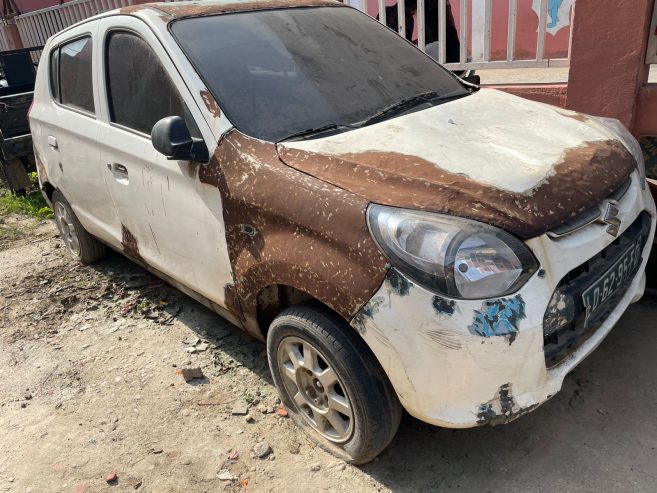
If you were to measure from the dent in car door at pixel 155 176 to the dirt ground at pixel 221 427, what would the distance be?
54cm

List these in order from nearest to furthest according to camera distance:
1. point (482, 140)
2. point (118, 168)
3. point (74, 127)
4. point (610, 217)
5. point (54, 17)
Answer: point (610, 217), point (482, 140), point (118, 168), point (74, 127), point (54, 17)

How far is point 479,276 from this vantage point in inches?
73.0

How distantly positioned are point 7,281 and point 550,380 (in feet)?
14.0

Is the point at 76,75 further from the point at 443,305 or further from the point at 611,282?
the point at 611,282

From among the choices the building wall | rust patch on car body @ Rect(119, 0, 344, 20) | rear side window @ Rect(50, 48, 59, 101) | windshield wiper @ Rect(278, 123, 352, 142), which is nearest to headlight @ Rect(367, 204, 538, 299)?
windshield wiper @ Rect(278, 123, 352, 142)

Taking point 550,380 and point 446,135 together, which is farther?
point 446,135

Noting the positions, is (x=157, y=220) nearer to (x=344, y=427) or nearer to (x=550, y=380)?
(x=344, y=427)

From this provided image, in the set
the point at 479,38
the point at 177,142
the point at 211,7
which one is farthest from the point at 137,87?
the point at 479,38

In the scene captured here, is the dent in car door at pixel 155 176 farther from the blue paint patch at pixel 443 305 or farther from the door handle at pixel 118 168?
the blue paint patch at pixel 443 305

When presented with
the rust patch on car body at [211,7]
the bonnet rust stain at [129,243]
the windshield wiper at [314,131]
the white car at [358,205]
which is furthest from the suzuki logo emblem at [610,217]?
the bonnet rust stain at [129,243]

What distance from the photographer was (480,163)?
85.0 inches

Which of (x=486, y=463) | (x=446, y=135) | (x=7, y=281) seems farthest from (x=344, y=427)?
(x=7, y=281)

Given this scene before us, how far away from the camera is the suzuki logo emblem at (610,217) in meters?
2.13

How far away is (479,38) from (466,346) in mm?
3952
